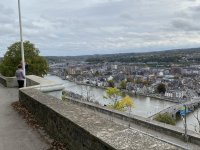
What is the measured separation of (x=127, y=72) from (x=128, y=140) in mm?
180477

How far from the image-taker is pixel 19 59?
43500 millimetres

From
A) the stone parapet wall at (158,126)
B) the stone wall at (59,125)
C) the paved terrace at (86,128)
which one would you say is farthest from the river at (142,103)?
the paved terrace at (86,128)

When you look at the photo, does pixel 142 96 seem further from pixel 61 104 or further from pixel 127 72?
pixel 61 104

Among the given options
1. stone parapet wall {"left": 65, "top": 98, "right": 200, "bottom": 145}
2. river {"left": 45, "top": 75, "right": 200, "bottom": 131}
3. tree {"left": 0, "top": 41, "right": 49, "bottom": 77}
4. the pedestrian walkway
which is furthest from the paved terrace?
river {"left": 45, "top": 75, "right": 200, "bottom": 131}

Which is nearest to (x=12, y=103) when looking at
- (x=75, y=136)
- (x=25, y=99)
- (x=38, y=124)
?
(x=25, y=99)

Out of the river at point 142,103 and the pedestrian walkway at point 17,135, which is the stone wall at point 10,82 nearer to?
the pedestrian walkway at point 17,135

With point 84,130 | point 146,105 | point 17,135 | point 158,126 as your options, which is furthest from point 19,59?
point 146,105

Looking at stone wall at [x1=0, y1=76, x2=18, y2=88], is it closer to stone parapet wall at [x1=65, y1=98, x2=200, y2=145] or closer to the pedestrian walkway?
stone parapet wall at [x1=65, y1=98, x2=200, y2=145]

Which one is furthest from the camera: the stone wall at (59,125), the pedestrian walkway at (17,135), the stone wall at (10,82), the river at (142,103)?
the river at (142,103)

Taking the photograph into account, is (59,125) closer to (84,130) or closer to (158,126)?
(84,130)

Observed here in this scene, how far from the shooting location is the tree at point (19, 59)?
138 feet

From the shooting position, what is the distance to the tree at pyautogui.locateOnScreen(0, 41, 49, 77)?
4192 centimetres

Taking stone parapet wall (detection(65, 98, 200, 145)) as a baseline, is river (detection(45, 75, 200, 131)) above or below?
below

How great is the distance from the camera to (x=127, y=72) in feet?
604
